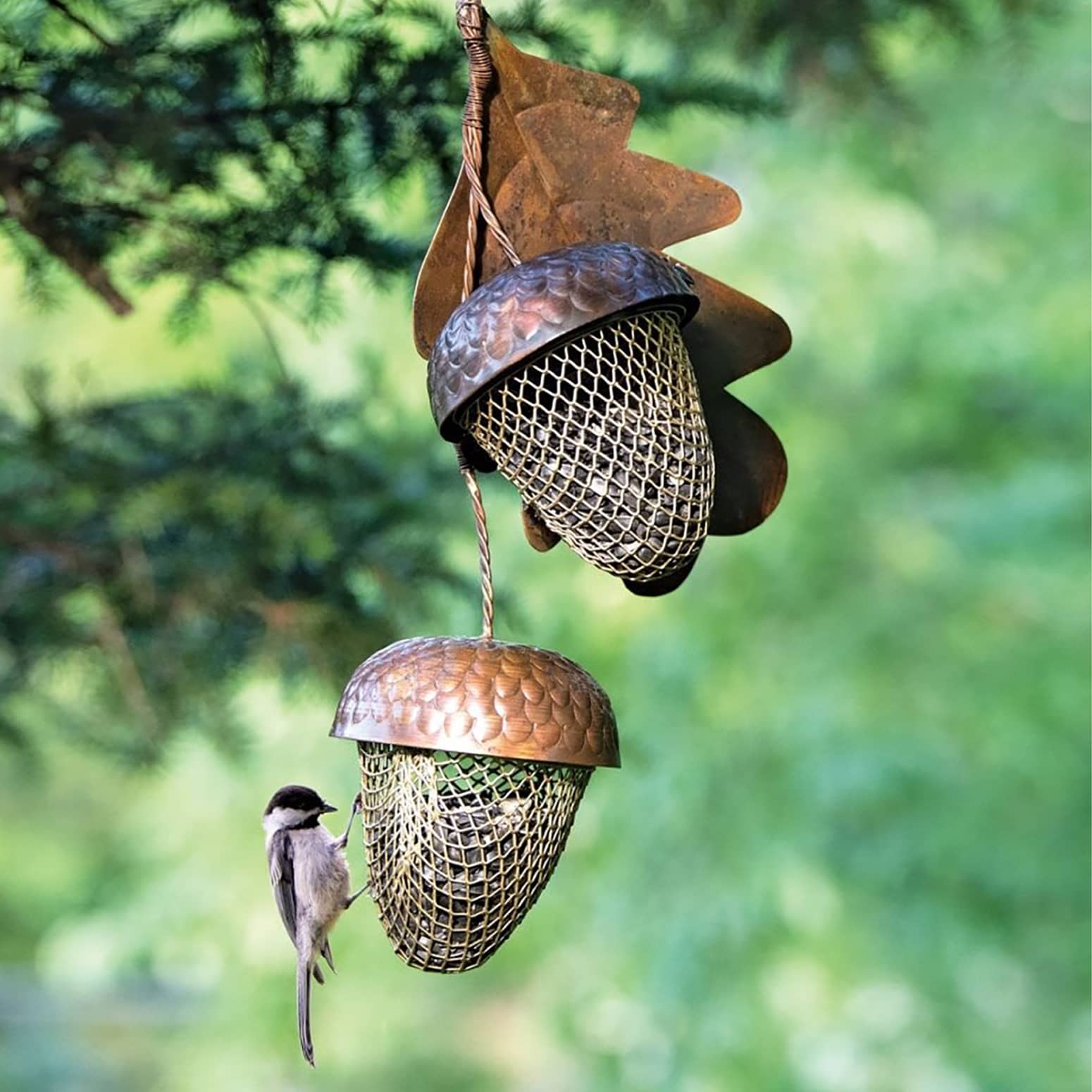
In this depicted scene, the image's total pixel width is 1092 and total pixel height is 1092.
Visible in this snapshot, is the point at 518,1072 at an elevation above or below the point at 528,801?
below

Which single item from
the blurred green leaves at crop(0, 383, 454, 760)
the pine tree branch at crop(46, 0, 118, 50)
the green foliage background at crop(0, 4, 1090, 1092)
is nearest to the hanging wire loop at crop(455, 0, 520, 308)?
the pine tree branch at crop(46, 0, 118, 50)

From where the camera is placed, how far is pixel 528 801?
1.23m

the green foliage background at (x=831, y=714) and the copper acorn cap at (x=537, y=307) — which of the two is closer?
the copper acorn cap at (x=537, y=307)

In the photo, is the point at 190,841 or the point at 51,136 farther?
the point at 190,841

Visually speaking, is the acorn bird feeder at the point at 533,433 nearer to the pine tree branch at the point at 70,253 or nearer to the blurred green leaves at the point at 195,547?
the pine tree branch at the point at 70,253

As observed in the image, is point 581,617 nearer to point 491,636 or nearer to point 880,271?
point 880,271

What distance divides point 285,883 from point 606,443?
3.18ft

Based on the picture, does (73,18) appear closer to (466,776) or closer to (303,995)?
(466,776)

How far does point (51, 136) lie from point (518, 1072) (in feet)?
22.1

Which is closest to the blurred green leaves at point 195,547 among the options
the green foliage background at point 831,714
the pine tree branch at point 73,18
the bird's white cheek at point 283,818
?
the bird's white cheek at point 283,818

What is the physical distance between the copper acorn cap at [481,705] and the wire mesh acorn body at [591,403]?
0.11 metres

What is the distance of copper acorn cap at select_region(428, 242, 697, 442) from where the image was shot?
1.13 m

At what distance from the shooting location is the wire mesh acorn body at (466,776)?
44.5 inches

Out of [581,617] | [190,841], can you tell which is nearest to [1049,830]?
[581,617]
